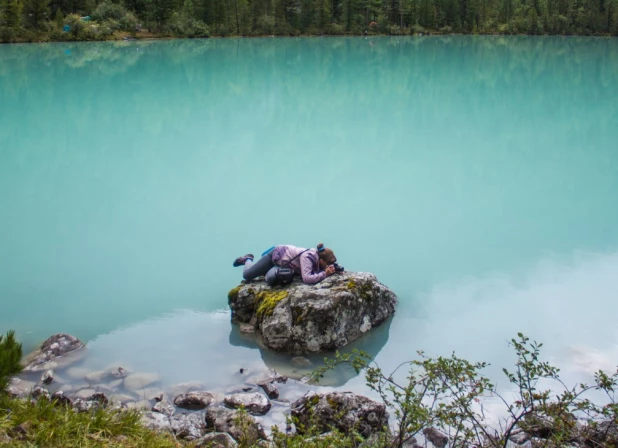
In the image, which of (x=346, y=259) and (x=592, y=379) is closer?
(x=592, y=379)

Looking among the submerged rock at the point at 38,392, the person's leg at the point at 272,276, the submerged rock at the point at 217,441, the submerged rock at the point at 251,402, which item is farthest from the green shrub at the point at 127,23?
the submerged rock at the point at 217,441

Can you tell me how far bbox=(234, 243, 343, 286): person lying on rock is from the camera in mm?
6906

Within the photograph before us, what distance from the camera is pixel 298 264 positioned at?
7.06 metres

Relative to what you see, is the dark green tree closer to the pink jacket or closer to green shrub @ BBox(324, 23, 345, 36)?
green shrub @ BBox(324, 23, 345, 36)

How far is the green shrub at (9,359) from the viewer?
522 cm

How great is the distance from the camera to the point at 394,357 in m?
6.41

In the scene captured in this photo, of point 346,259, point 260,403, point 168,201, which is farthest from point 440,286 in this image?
point 168,201

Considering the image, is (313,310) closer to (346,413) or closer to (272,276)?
(272,276)

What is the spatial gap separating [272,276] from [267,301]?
33cm

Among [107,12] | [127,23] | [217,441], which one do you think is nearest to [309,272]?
[217,441]

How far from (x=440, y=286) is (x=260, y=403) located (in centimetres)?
370

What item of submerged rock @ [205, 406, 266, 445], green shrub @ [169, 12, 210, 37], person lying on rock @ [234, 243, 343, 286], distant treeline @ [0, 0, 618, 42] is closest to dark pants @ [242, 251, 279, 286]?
person lying on rock @ [234, 243, 343, 286]

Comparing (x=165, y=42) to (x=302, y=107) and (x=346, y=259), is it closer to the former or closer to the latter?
(x=302, y=107)

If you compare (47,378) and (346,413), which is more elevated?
(346,413)
